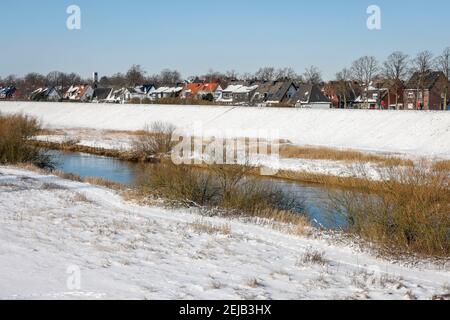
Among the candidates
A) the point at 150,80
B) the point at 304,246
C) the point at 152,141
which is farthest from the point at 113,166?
the point at 150,80

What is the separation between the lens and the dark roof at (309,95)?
87688 mm

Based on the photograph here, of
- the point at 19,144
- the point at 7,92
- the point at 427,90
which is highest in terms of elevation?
the point at 7,92

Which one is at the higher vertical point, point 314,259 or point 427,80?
point 427,80

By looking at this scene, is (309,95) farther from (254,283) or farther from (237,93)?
(254,283)

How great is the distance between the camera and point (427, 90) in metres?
71.1

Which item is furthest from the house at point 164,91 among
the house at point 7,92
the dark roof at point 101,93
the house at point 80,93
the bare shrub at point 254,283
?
the bare shrub at point 254,283

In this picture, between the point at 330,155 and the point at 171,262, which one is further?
the point at 330,155

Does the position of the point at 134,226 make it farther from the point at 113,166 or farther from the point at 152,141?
the point at 152,141

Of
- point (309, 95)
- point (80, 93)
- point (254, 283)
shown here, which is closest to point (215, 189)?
point (254, 283)

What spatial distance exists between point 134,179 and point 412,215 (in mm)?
15127

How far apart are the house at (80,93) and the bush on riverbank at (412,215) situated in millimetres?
125522

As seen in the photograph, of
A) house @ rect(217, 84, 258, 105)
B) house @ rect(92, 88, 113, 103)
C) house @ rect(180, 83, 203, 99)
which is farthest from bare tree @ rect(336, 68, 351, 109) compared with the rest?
house @ rect(92, 88, 113, 103)

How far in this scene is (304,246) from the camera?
12.0 m

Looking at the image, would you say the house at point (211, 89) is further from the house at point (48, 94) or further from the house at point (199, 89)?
the house at point (48, 94)
